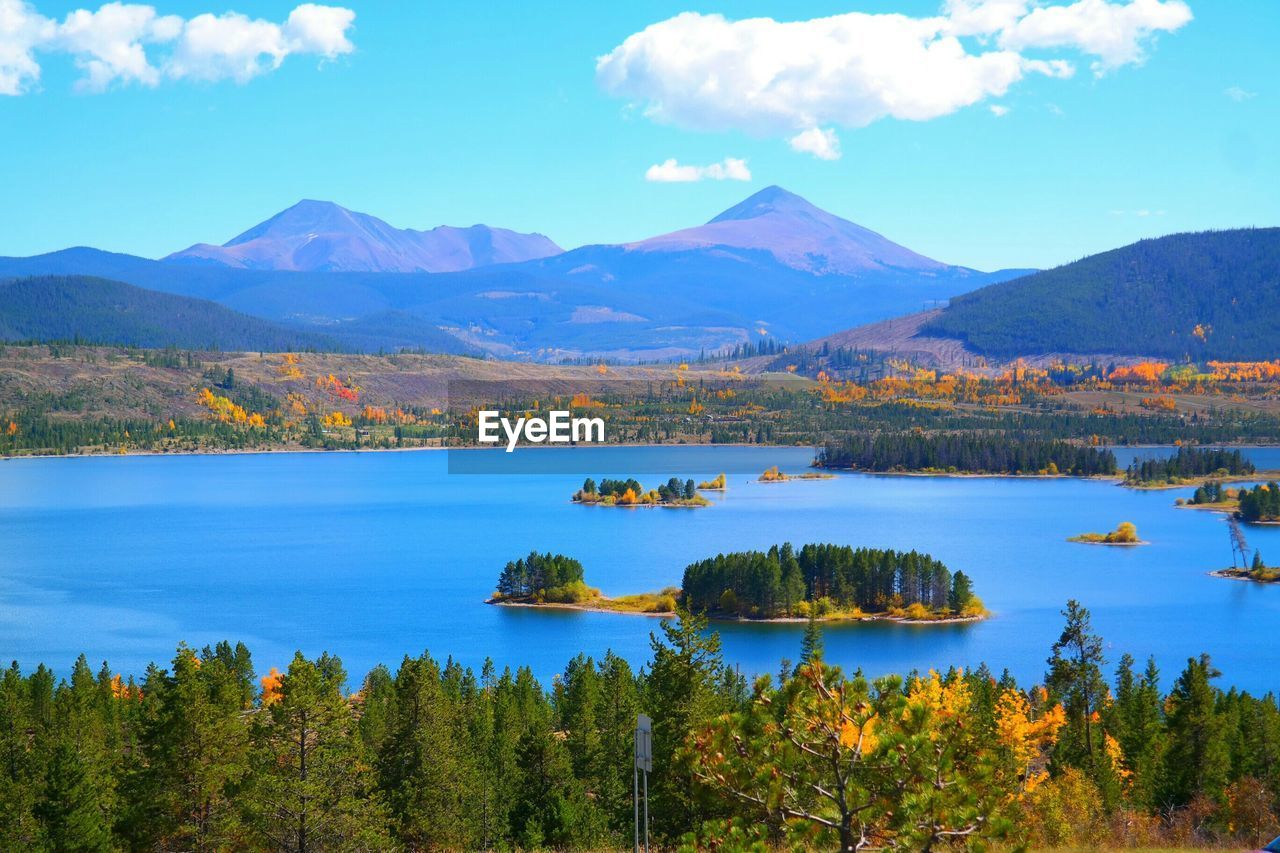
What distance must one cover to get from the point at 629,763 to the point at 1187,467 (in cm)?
11341

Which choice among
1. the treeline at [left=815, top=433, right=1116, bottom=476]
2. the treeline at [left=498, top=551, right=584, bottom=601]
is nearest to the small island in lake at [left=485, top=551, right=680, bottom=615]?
the treeline at [left=498, top=551, right=584, bottom=601]

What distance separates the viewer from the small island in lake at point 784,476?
128500mm

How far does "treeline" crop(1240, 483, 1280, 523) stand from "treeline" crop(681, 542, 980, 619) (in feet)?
150

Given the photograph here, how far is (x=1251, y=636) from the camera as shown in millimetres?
55594

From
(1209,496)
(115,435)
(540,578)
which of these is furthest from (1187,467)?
(115,435)

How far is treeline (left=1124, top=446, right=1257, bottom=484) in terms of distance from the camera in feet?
406

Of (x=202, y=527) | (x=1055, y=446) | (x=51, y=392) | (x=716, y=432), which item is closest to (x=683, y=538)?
(x=202, y=527)

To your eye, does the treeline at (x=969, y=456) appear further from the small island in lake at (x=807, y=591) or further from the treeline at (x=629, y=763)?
the treeline at (x=629, y=763)

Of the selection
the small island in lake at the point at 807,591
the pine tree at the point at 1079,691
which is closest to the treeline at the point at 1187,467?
the small island in lake at the point at 807,591

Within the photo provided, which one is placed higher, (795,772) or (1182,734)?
(795,772)

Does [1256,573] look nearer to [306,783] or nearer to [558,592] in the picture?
[558,592]

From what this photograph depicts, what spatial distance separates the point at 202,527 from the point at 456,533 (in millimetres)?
17363

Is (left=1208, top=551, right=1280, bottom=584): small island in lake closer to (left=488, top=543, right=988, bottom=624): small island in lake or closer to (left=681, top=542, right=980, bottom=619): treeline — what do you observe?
(left=488, top=543, right=988, bottom=624): small island in lake

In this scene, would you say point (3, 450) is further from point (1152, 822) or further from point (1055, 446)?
point (1152, 822)
